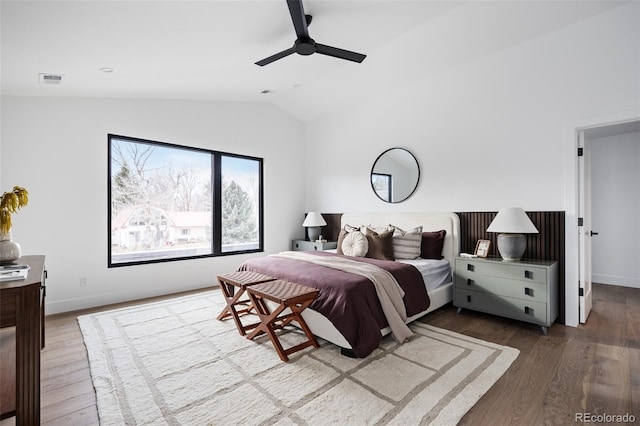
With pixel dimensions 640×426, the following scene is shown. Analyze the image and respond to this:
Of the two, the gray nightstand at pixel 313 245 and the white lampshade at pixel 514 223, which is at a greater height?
the white lampshade at pixel 514 223

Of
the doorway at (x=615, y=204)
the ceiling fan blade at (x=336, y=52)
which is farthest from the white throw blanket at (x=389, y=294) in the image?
the doorway at (x=615, y=204)

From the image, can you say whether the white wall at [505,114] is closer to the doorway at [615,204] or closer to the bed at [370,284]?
the bed at [370,284]

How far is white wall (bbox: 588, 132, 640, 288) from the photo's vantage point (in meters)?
4.45

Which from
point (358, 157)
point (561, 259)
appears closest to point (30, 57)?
point (358, 157)

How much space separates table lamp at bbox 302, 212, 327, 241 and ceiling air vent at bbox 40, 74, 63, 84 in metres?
3.64

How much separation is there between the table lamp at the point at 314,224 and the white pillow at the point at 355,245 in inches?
53.0

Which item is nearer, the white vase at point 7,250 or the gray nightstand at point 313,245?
the white vase at point 7,250

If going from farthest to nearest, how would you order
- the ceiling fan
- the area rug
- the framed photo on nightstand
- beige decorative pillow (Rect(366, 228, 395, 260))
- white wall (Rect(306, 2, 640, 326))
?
beige decorative pillow (Rect(366, 228, 395, 260)), the framed photo on nightstand, white wall (Rect(306, 2, 640, 326)), the ceiling fan, the area rug

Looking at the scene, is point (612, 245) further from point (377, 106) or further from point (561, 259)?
point (377, 106)

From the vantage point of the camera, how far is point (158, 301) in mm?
3977

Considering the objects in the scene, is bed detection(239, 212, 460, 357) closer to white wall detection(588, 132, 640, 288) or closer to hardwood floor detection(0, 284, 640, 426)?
hardwood floor detection(0, 284, 640, 426)

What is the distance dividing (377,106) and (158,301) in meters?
4.19

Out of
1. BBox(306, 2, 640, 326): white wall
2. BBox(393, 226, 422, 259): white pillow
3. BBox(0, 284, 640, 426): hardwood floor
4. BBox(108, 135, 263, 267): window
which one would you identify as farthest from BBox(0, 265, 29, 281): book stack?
BBox(306, 2, 640, 326): white wall

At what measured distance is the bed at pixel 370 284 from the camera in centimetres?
240
